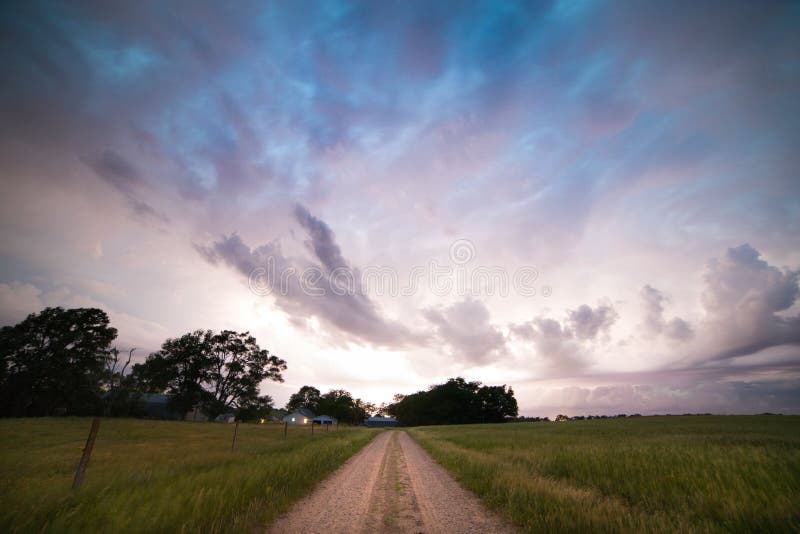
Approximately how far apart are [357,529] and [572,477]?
26.2ft

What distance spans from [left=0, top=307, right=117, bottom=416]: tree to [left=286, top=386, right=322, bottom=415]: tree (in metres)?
108

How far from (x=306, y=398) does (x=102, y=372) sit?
111m

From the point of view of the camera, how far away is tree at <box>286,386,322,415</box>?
15312 centimetres

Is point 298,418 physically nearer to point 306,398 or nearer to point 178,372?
point 306,398

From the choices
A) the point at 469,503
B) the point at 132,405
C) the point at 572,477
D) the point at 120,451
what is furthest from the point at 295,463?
the point at 132,405

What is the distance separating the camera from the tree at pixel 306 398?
15312cm

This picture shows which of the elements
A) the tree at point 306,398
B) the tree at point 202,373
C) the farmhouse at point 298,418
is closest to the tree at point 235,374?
the tree at point 202,373

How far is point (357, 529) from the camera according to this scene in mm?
5961

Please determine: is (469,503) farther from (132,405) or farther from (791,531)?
(132,405)

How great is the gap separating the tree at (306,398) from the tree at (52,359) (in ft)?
353

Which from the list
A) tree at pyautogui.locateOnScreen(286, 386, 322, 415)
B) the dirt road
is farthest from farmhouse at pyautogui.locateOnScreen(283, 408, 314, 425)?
the dirt road

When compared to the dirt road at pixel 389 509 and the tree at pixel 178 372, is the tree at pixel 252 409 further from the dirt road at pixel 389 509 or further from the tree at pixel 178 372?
the dirt road at pixel 389 509

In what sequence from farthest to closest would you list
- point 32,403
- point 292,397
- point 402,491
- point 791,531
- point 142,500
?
1. point 292,397
2. point 32,403
3. point 402,491
4. point 142,500
5. point 791,531

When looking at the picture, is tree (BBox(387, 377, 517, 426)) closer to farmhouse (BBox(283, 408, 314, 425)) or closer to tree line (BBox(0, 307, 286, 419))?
farmhouse (BBox(283, 408, 314, 425))
